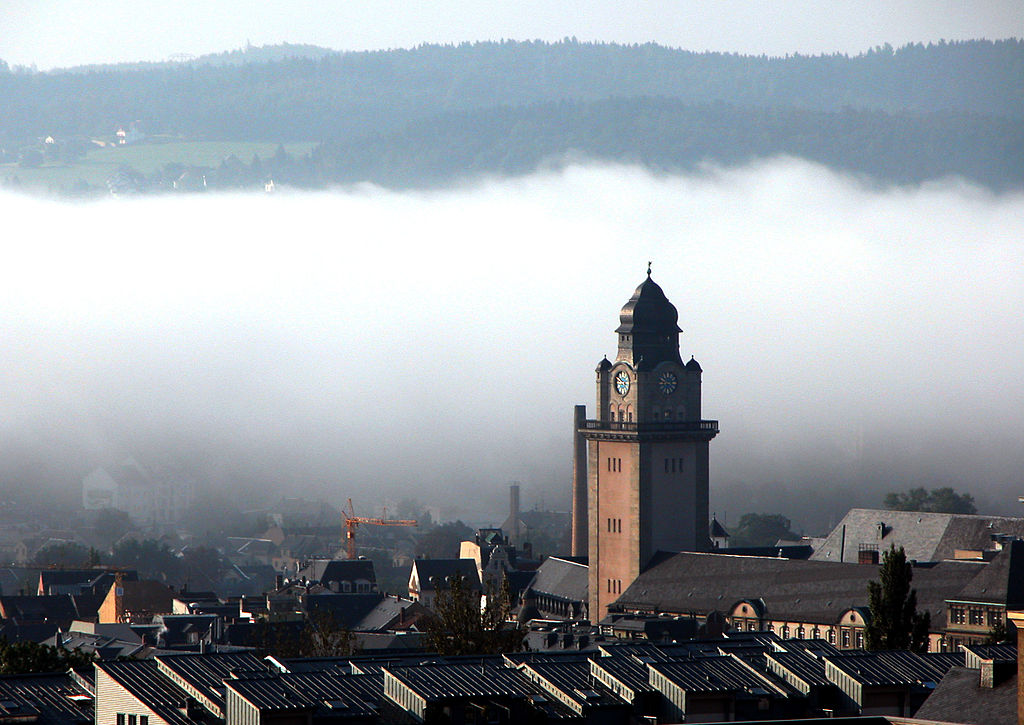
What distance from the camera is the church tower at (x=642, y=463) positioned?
191250mm

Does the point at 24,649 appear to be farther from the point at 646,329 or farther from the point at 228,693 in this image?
the point at 646,329

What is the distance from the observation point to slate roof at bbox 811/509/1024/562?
606 feet

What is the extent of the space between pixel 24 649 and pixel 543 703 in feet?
135

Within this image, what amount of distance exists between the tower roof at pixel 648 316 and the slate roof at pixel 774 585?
830 inches

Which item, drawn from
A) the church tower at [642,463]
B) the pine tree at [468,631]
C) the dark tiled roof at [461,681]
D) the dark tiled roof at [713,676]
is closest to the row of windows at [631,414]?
the church tower at [642,463]

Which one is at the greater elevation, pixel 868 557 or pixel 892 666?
pixel 868 557

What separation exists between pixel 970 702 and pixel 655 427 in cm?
10885

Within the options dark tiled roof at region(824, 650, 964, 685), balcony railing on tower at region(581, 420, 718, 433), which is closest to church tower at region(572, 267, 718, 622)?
balcony railing on tower at region(581, 420, 718, 433)

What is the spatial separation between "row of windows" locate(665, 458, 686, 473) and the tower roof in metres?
12.0

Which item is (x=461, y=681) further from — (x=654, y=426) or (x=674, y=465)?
(x=674, y=465)

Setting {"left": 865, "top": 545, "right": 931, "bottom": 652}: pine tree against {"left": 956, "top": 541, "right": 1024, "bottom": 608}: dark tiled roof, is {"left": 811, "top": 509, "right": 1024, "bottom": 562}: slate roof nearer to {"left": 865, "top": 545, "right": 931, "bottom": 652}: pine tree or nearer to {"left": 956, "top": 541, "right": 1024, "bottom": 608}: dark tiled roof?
{"left": 956, "top": 541, "right": 1024, "bottom": 608}: dark tiled roof

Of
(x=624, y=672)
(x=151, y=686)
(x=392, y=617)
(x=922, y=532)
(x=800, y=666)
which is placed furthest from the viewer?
(x=392, y=617)

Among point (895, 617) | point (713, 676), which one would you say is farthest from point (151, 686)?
point (895, 617)

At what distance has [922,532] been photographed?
628ft
